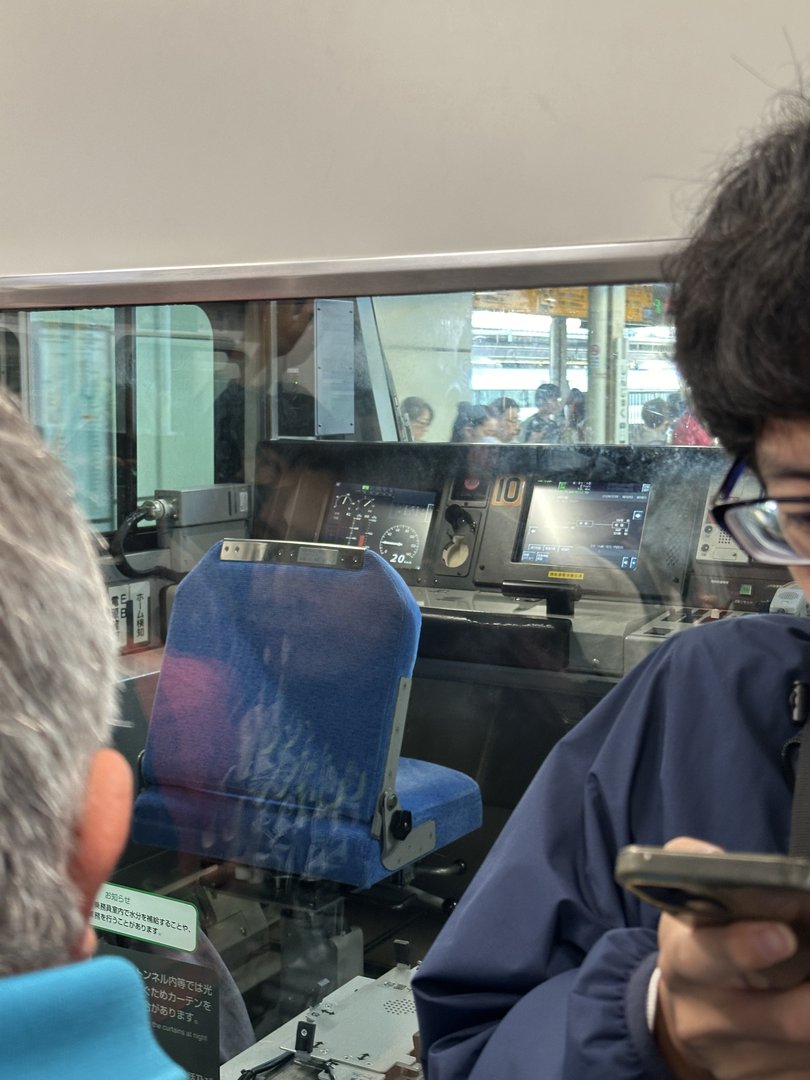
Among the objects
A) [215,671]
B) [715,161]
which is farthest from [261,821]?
[715,161]

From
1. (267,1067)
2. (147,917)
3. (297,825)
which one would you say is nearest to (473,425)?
(297,825)

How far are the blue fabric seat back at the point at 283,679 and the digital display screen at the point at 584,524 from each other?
0.28 m

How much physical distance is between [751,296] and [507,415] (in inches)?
40.6

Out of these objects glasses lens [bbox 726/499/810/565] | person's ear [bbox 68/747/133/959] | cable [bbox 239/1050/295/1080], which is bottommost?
cable [bbox 239/1050/295/1080]

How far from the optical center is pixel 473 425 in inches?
76.9

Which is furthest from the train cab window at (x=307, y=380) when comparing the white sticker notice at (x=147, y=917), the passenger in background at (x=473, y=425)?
the white sticker notice at (x=147, y=917)

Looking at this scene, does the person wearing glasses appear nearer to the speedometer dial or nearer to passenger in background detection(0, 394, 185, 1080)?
passenger in background detection(0, 394, 185, 1080)

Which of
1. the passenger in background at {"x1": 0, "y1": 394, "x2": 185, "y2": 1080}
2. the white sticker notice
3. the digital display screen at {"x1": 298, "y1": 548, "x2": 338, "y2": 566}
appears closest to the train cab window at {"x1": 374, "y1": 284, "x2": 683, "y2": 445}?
the digital display screen at {"x1": 298, "y1": 548, "x2": 338, "y2": 566}

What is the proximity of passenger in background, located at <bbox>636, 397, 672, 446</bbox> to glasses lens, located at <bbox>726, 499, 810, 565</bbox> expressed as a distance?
0.66m

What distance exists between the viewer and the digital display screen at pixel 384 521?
2.04 metres

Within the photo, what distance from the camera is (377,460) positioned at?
206 cm

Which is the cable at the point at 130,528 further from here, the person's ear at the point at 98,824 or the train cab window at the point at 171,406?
the person's ear at the point at 98,824

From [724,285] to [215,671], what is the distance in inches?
50.2

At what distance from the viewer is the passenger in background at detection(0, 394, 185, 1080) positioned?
56cm
